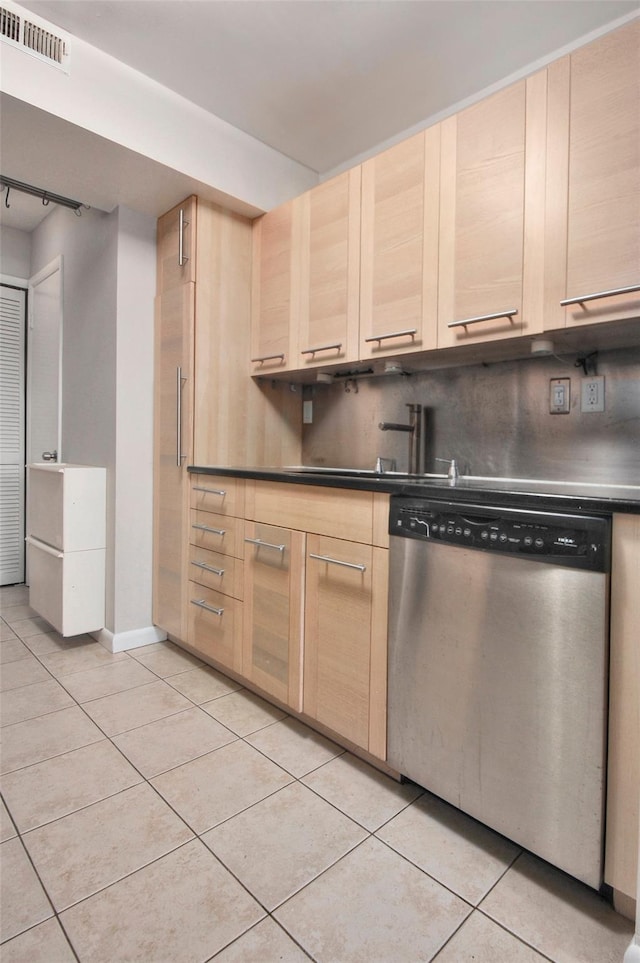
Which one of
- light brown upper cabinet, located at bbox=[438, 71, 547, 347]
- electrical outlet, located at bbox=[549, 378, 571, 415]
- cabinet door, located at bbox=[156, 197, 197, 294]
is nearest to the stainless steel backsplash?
electrical outlet, located at bbox=[549, 378, 571, 415]

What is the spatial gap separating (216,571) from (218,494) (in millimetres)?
338

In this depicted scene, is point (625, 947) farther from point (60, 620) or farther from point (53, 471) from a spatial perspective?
point (53, 471)

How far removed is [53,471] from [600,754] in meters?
2.57

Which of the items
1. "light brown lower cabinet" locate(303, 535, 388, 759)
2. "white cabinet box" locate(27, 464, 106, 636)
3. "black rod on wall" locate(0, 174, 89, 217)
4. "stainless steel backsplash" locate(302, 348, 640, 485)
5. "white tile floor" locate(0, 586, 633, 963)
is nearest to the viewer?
"white tile floor" locate(0, 586, 633, 963)

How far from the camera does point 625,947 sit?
1.03 meters

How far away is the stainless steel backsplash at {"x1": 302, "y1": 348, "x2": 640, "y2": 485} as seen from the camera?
5.63 ft

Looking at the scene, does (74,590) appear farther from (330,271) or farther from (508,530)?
(508,530)

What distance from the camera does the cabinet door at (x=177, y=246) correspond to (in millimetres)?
2398

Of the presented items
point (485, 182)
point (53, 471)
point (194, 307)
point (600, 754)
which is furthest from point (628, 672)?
point (53, 471)

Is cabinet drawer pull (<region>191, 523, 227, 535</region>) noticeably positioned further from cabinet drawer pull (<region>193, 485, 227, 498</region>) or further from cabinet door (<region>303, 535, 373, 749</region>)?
cabinet door (<region>303, 535, 373, 749</region>)

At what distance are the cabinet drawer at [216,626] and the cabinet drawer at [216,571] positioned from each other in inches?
1.3

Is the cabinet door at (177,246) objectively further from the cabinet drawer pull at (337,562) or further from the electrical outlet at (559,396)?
the electrical outlet at (559,396)

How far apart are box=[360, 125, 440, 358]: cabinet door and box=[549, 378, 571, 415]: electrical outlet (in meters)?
0.48

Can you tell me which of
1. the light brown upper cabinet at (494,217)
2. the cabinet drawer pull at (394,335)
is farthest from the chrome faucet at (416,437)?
the light brown upper cabinet at (494,217)
